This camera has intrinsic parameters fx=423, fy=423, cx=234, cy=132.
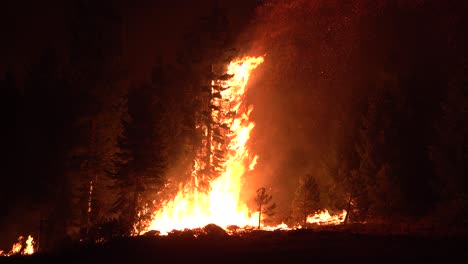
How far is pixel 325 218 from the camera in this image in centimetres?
3288

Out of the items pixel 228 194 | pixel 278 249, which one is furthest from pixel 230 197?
pixel 278 249

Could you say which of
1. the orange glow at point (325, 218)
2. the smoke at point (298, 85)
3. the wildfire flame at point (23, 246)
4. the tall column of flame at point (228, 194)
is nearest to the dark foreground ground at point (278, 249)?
the tall column of flame at point (228, 194)

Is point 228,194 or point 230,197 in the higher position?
point 228,194

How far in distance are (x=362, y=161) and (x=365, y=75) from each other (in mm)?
13835

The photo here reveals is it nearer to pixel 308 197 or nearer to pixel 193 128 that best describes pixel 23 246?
pixel 193 128

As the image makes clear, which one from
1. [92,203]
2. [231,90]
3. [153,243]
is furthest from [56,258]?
[231,90]

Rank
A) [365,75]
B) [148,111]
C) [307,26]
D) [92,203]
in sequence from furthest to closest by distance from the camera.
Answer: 1. [307,26]
2. [365,75]
3. [92,203]
4. [148,111]

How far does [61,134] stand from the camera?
28.4 meters

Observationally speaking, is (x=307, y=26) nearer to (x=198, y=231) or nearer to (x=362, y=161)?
(x=362, y=161)

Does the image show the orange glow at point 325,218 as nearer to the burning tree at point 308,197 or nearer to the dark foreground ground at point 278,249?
the burning tree at point 308,197

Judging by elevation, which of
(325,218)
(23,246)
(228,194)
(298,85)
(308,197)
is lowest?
(23,246)

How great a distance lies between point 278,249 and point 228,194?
77.4 ft

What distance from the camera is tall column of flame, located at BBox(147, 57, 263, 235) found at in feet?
110

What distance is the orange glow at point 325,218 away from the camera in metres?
30.9
